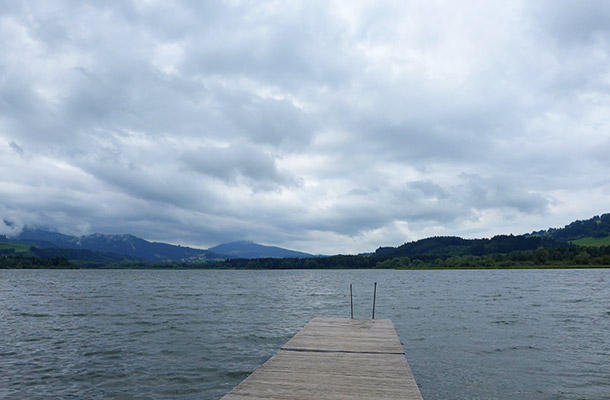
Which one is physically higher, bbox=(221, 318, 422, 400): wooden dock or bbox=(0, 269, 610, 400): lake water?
bbox=(221, 318, 422, 400): wooden dock

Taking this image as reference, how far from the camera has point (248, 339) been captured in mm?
29938

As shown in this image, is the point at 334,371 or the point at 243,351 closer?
the point at 334,371

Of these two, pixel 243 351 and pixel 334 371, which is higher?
pixel 334 371

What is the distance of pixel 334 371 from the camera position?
43.7ft

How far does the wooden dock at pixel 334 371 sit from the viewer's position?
10.8 m

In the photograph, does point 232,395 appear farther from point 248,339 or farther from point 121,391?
point 248,339

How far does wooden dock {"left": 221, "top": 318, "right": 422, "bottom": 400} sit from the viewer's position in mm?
10750

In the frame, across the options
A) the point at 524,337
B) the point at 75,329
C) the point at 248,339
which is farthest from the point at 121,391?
the point at 524,337

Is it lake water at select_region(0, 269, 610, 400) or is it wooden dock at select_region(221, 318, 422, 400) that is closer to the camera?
wooden dock at select_region(221, 318, 422, 400)

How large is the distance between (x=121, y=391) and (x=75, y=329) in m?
21.3

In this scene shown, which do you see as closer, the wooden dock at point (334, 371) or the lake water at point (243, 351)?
the wooden dock at point (334, 371)

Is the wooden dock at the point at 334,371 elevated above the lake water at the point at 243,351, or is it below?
above

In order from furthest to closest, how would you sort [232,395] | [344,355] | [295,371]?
[344,355]
[295,371]
[232,395]

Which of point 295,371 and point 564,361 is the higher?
point 295,371
